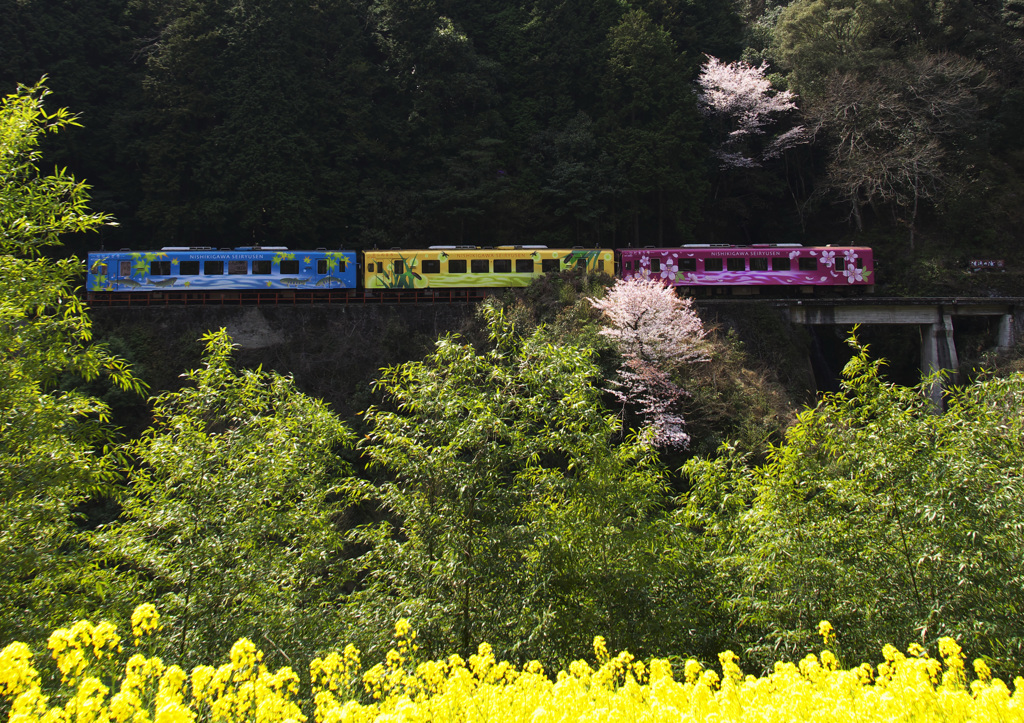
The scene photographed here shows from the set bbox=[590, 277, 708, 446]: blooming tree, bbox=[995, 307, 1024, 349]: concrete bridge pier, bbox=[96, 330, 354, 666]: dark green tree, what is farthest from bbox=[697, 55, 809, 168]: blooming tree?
bbox=[96, 330, 354, 666]: dark green tree

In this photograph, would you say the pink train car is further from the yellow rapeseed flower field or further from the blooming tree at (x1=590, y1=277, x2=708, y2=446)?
the yellow rapeseed flower field

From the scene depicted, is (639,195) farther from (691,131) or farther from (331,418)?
(331,418)

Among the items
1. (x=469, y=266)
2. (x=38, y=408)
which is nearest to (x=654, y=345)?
(x=469, y=266)

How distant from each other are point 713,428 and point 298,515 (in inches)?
522

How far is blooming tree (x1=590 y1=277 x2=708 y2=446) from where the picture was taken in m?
17.2

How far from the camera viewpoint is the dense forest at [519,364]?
19.6 ft

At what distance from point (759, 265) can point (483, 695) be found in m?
23.2

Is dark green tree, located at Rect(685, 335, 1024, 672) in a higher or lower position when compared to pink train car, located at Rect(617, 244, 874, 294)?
lower

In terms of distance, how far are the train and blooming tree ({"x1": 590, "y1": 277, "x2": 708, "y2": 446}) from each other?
11.5ft

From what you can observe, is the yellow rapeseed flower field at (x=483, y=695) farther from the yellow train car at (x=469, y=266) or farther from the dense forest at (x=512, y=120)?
the dense forest at (x=512, y=120)

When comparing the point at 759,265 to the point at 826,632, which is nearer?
the point at 826,632

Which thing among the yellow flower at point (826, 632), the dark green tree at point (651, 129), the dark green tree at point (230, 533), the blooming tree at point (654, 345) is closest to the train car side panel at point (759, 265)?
the blooming tree at point (654, 345)

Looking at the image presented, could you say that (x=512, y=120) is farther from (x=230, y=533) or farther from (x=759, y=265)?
(x=230, y=533)

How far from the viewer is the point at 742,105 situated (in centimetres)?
3170
